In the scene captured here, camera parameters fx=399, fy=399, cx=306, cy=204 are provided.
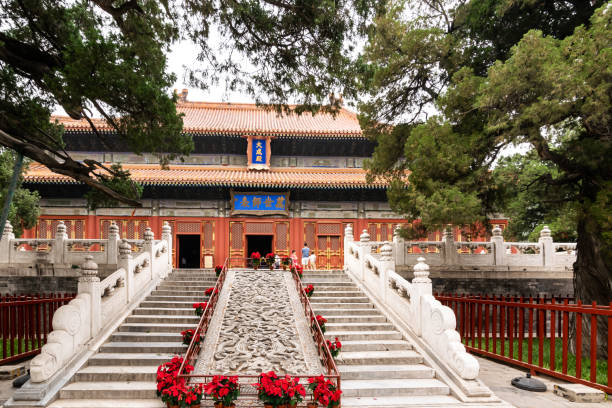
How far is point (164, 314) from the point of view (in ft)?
30.9

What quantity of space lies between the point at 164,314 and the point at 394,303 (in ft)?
17.7

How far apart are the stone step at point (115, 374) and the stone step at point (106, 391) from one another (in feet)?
0.61

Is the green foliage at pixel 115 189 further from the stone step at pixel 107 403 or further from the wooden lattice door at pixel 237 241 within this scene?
the wooden lattice door at pixel 237 241

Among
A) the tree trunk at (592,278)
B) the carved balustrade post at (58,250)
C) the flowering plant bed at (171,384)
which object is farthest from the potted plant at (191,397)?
the carved balustrade post at (58,250)

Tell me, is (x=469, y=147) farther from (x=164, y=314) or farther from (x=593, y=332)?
(x=164, y=314)

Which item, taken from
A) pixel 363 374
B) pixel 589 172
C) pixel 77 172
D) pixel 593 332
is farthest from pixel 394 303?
pixel 77 172

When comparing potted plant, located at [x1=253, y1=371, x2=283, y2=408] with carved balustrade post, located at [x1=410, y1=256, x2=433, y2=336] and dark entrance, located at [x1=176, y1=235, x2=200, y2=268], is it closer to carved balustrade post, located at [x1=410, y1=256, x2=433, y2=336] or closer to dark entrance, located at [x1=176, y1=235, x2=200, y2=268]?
carved balustrade post, located at [x1=410, y1=256, x2=433, y2=336]

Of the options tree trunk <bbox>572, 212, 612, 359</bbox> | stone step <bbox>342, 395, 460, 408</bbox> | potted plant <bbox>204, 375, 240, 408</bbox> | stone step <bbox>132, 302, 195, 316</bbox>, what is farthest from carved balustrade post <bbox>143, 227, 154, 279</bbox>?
tree trunk <bbox>572, 212, 612, 359</bbox>

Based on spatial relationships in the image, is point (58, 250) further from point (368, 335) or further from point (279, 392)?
point (279, 392)

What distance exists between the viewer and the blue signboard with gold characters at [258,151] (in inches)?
698

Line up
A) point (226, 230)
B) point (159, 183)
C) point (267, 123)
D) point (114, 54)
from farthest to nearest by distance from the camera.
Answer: point (267, 123) < point (226, 230) < point (159, 183) < point (114, 54)

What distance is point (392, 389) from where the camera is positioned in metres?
6.58

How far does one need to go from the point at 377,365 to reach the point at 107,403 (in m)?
4.57

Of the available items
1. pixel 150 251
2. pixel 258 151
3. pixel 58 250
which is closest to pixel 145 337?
pixel 150 251
